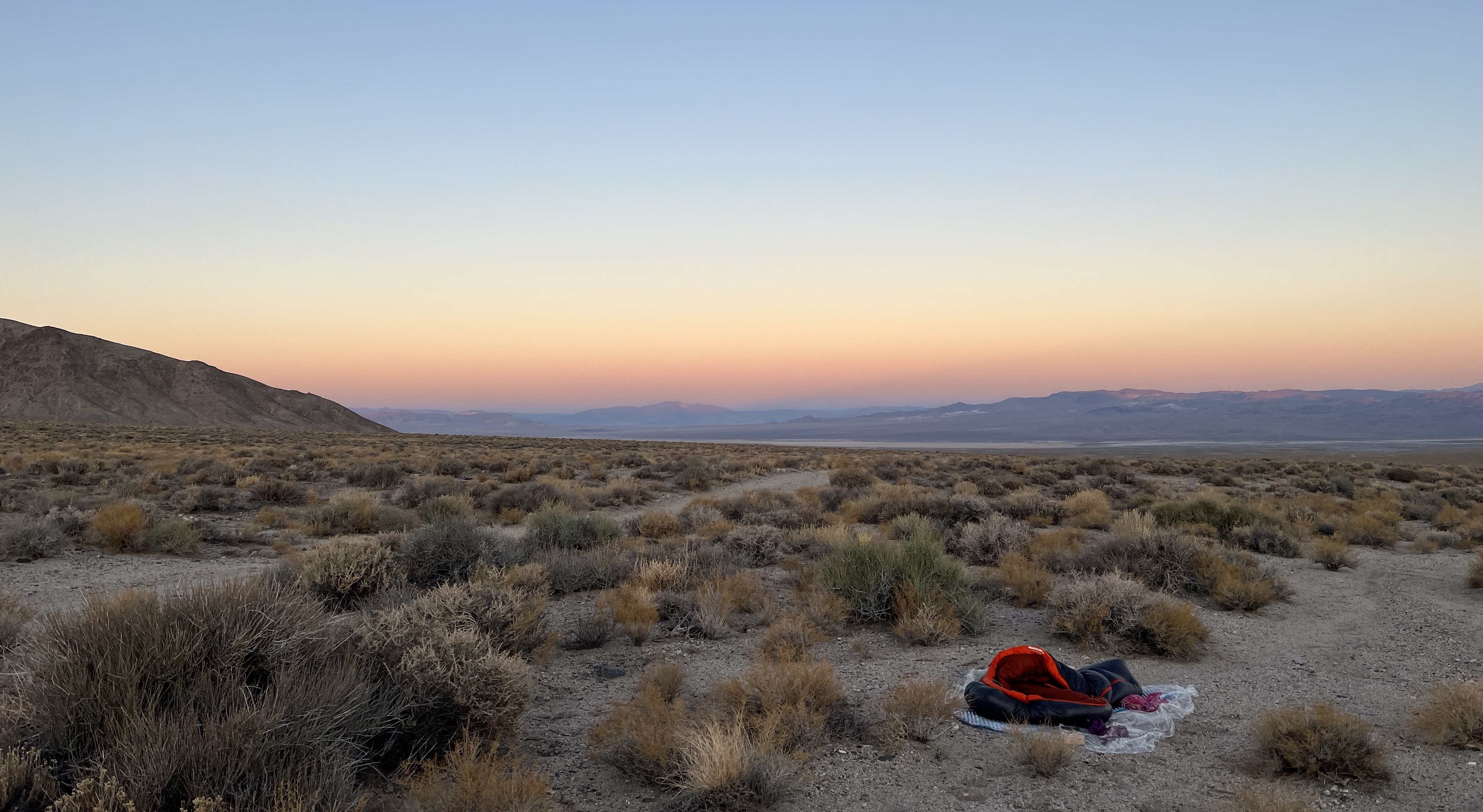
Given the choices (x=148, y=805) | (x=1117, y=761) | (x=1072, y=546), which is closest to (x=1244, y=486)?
(x=1072, y=546)

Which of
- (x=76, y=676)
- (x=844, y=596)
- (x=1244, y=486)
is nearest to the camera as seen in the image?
(x=76, y=676)

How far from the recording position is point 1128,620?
24.3 ft

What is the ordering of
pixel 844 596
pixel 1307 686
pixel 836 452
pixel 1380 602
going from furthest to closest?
pixel 836 452, pixel 1380 602, pixel 844 596, pixel 1307 686

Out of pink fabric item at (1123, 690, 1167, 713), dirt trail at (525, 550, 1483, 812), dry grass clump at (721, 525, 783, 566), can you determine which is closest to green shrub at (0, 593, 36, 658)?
dirt trail at (525, 550, 1483, 812)

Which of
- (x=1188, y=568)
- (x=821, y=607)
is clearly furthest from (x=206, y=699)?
(x=1188, y=568)

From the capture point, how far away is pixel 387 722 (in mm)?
4148

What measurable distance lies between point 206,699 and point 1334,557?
14.3 m

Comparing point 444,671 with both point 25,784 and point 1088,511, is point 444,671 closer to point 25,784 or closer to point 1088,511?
point 25,784

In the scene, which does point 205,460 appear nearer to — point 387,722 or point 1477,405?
point 387,722

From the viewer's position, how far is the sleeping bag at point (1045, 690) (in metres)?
5.35

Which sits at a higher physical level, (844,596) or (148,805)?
(148,805)

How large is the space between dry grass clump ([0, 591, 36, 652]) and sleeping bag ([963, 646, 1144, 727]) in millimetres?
6505

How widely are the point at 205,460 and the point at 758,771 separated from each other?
23454mm

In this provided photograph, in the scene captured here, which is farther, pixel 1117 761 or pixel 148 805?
pixel 1117 761
